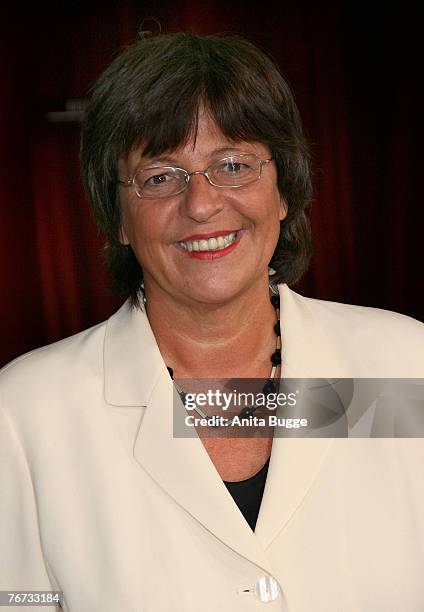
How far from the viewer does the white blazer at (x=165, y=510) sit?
175cm


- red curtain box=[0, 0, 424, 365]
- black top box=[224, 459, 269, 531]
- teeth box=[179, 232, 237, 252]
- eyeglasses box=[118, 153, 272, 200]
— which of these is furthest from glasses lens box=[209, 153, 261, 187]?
red curtain box=[0, 0, 424, 365]

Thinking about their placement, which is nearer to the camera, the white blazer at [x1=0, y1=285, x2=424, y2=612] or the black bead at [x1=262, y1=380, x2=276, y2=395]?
the white blazer at [x1=0, y1=285, x2=424, y2=612]

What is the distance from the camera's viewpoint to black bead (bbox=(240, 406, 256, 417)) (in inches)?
75.7

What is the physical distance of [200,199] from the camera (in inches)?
69.9

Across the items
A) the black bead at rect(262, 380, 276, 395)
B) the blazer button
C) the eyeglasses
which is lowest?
the blazer button

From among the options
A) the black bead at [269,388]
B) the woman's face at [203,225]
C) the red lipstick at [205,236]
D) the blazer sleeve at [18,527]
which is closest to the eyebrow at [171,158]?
the woman's face at [203,225]

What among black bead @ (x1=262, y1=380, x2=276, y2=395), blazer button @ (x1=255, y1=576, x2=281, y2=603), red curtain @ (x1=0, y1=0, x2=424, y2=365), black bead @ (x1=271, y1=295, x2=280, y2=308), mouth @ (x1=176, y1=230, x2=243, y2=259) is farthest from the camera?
red curtain @ (x1=0, y1=0, x2=424, y2=365)

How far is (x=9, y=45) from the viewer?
98.0 inches

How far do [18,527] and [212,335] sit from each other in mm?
501

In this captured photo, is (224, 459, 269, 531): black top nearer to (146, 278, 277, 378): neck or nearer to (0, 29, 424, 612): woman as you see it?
(0, 29, 424, 612): woman

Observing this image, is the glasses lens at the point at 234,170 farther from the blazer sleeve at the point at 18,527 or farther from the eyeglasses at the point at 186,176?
the blazer sleeve at the point at 18,527

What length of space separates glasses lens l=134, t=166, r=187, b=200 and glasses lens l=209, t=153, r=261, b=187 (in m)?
0.06

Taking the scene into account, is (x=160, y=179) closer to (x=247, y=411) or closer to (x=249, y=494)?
(x=247, y=411)

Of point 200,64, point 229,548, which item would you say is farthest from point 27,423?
point 200,64
